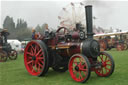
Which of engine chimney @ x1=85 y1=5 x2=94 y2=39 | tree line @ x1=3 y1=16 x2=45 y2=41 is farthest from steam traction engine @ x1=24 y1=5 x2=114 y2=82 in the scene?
tree line @ x1=3 y1=16 x2=45 y2=41

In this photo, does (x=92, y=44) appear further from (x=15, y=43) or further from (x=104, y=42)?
(x=15, y=43)

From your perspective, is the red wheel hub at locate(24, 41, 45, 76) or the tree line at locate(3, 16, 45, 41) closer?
the red wheel hub at locate(24, 41, 45, 76)

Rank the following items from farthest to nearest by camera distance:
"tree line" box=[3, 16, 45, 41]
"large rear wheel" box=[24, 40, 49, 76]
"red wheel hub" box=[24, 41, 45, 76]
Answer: "tree line" box=[3, 16, 45, 41] → "red wheel hub" box=[24, 41, 45, 76] → "large rear wheel" box=[24, 40, 49, 76]

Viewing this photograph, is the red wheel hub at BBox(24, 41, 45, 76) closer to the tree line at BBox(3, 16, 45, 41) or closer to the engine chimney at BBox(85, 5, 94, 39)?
the engine chimney at BBox(85, 5, 94, 39)

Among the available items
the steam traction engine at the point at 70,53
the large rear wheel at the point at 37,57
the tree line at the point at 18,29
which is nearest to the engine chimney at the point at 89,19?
the steam traction engine at the point at 70,53

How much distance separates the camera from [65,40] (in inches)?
179

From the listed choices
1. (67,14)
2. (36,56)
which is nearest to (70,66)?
(36,56)

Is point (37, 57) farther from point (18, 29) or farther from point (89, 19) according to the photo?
point (18, 29)

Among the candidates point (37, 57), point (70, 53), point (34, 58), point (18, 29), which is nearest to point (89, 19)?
point (70, 53)

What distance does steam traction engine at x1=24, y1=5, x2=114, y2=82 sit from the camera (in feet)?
13.1

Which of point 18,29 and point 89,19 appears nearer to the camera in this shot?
point 89,19

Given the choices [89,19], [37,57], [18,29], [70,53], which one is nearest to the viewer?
[89,19]

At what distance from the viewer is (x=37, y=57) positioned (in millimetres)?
4750

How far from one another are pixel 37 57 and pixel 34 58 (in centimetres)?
13
